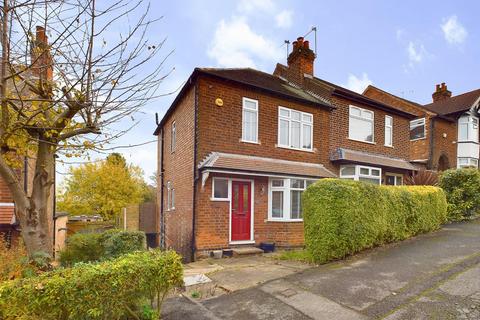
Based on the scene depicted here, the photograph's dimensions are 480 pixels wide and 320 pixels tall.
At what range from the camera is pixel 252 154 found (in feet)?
36.8

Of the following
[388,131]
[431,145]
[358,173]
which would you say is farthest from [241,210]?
[431,145]

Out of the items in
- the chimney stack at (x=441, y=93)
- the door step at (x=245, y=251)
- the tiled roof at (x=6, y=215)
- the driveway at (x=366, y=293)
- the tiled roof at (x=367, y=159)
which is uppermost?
the chimney stack at (x=441, y=93)

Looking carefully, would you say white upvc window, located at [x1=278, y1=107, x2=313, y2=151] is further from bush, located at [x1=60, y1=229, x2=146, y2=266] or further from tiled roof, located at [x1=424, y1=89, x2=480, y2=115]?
tiled roof, located at [x1=424, y1=89, x2=480, y2=115]

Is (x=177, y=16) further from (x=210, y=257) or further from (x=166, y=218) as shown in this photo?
(x=166, y=218)

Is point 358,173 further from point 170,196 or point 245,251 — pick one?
point 170,196

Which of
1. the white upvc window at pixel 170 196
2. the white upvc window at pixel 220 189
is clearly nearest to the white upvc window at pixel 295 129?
the white upvc window at pixel 220 189

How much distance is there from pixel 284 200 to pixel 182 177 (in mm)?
3901

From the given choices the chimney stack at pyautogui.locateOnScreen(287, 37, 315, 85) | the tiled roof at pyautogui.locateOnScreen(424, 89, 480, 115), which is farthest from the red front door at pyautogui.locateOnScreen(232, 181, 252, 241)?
the tiled roof at pyautogui.locateOnScreen(424, 89, 480, 115)

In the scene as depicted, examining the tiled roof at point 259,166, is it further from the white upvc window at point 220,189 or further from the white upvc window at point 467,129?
the white upvc window at point 467,129

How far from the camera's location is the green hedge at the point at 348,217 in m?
7.31

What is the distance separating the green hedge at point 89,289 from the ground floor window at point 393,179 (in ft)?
45.2

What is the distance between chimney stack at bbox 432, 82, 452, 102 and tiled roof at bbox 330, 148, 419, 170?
582 inches

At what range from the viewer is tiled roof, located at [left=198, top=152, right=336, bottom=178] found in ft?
32.5

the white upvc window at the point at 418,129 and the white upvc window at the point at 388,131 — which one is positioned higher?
the white upvc window at the point at 418,129
